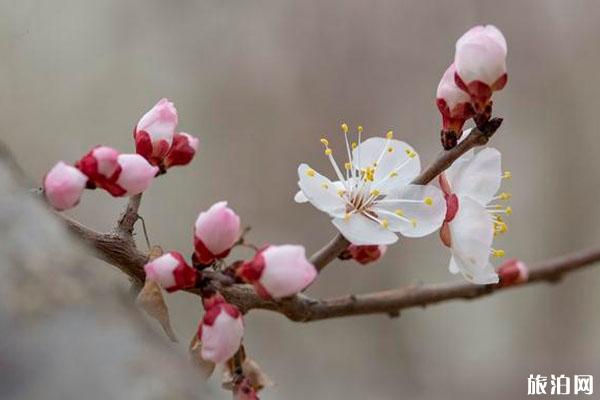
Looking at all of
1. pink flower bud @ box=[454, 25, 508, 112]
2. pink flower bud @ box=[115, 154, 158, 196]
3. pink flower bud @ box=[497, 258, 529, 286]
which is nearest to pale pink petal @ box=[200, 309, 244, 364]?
pink flower bud @ box=[115, 154, 158, 196]

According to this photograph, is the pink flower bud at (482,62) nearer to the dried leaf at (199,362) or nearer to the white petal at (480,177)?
the white petal at (480,177)

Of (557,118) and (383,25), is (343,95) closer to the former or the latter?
(383,25)

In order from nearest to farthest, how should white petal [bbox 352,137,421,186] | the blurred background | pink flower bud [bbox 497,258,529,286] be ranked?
white petal [bbox 352,137,421,186] → pink flower bud [bbox 497,258,529,286] → the blurred background

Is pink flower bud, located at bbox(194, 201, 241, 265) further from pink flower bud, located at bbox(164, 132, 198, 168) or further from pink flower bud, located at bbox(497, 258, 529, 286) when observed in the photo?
pink flower bud, located at bbox(497, 258, 529, 286)

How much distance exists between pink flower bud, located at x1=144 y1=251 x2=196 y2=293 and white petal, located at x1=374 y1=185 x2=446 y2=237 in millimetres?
154

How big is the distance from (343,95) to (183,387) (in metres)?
1.49

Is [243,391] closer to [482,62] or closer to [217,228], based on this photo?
[217,228]

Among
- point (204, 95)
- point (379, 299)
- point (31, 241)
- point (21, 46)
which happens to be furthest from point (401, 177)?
point (204, 95)

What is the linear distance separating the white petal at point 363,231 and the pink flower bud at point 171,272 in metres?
0.11

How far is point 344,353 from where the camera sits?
181cm

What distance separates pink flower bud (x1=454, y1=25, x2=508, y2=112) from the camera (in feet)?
1.83

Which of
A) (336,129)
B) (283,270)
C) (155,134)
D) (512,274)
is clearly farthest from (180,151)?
(336,129)

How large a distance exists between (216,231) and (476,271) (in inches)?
7.6

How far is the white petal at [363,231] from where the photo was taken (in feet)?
1.89
